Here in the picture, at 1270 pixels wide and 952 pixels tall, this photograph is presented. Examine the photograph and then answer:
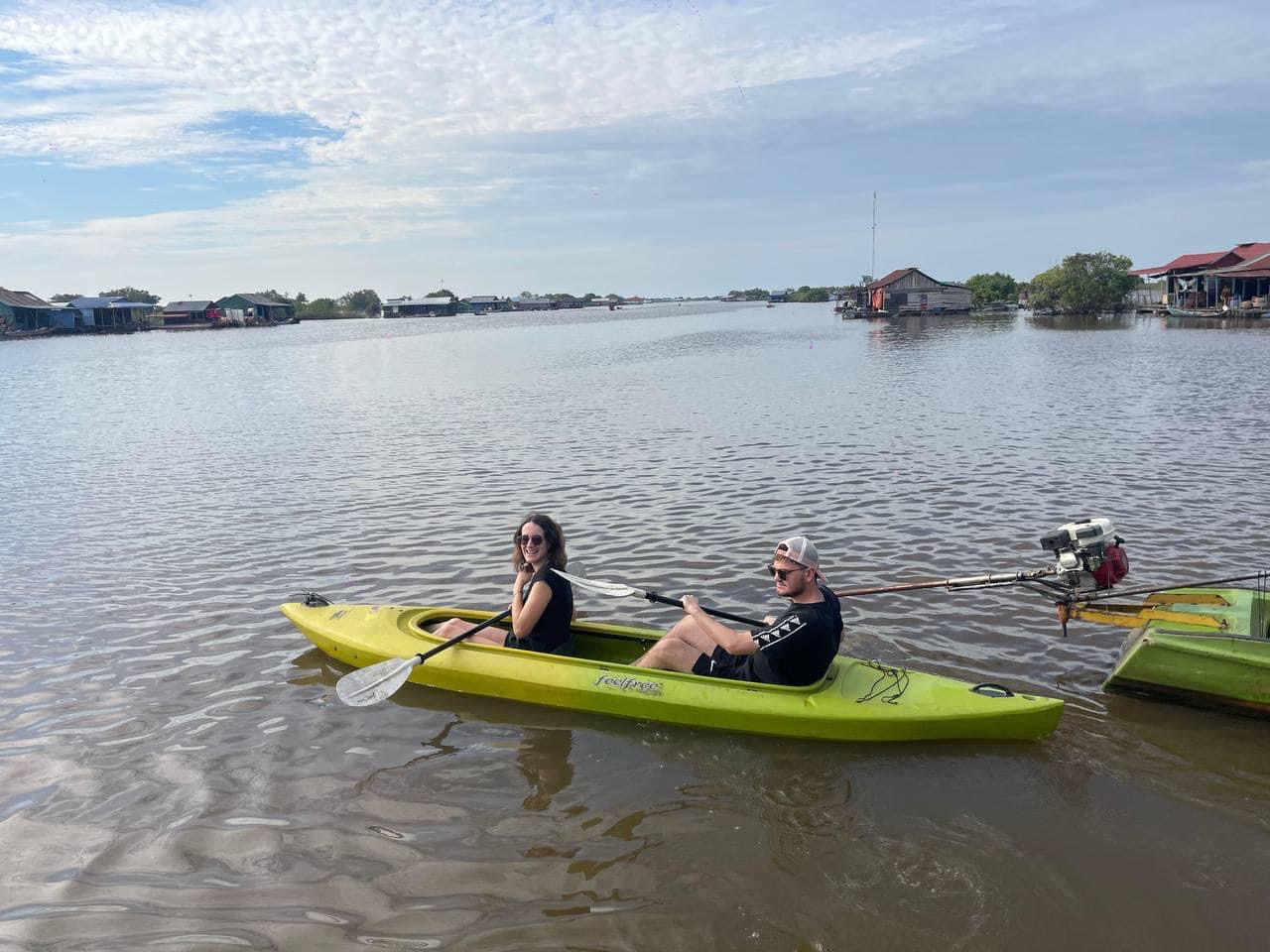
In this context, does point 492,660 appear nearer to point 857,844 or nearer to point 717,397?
point 857,844

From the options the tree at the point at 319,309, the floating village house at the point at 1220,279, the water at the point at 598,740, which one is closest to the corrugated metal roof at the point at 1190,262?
the floating village house at the point at 1220,279

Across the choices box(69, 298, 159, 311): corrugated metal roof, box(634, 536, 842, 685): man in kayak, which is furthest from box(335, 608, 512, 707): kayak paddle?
box(69, 298, 159, 311): corrugated metal roof

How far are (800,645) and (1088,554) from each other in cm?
256

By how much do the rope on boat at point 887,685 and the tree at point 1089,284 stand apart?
7595 centimetres

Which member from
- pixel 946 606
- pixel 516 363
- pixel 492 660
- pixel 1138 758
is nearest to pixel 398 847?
pixel 492 660

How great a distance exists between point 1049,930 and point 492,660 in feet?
14.7

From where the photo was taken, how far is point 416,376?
125 feet

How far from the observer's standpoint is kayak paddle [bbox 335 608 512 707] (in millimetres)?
7004

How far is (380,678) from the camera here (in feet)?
23.4

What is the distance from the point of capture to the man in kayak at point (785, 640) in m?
6.11

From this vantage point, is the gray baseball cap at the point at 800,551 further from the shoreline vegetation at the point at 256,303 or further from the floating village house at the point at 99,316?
the floating village house at the point at 99,316

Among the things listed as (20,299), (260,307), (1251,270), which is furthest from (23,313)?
(1251,270)

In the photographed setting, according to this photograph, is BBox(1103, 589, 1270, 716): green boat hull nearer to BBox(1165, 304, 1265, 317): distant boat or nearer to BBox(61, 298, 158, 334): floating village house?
BBox(1165, 304, 1265, 317): distant boat

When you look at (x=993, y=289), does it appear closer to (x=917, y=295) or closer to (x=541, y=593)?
(x=917, y=295)
